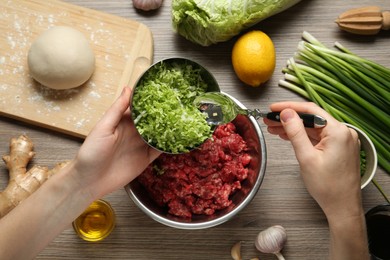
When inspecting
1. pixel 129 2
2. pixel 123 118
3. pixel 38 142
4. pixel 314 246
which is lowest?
pixel 314 246

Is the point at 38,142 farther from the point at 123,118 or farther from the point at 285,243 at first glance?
the point at 285,243

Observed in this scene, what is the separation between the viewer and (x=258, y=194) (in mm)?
1841

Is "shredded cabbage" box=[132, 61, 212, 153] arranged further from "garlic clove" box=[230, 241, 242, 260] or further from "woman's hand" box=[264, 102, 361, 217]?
"garlic clove" box=[230, 241, 242, 260]

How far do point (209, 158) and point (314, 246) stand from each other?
537mm

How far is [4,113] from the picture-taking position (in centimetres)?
183

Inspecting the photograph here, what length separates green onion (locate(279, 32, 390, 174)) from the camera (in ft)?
5.87

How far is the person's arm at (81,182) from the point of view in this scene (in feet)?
4.83

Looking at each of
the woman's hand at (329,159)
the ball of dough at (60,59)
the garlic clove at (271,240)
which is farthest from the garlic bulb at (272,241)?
the ball of dough at (60,59)

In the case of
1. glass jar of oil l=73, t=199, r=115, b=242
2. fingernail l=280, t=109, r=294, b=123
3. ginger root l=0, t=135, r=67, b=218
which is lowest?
glass jar of oil l=73, t=199, r=115, b=242

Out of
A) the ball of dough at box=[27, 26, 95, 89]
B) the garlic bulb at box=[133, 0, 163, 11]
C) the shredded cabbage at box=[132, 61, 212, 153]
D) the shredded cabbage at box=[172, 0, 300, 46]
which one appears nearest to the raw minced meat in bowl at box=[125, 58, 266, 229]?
the shredded cabbage at box=[132, 61, 212, 153]

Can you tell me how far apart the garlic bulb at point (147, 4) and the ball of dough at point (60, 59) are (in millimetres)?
255

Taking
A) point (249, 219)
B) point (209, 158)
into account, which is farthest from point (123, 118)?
point (249, 219)

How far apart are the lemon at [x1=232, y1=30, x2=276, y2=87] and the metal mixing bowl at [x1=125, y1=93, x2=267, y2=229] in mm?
153

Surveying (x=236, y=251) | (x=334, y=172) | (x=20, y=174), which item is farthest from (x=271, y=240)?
(x=20, y=174)
